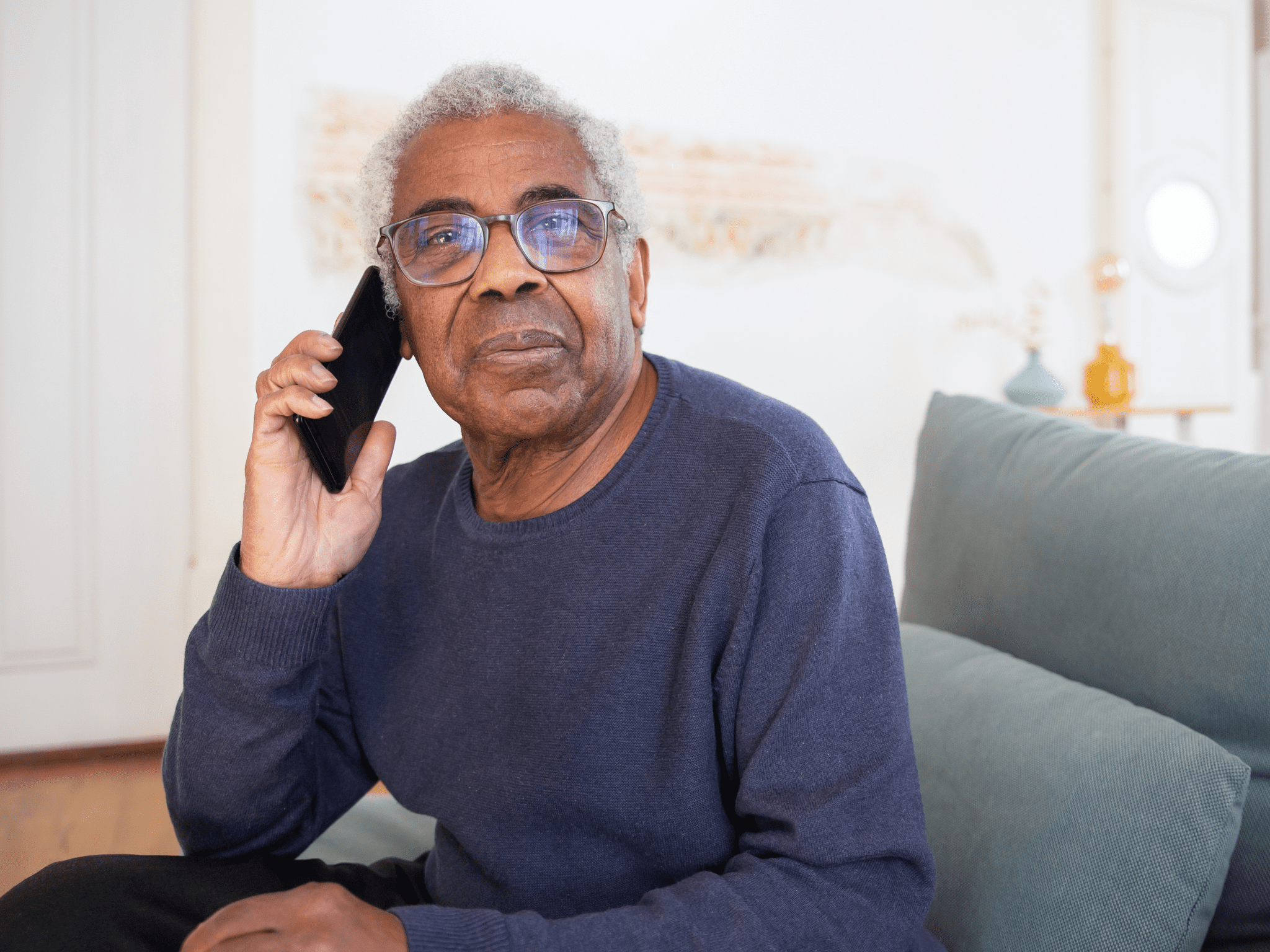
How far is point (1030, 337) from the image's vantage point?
391 cm

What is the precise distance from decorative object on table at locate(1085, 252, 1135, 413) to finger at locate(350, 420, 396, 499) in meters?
3.36

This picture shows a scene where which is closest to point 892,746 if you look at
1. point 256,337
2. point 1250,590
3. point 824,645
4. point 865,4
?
point 824,645

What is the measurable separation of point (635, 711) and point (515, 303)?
1.40 ft

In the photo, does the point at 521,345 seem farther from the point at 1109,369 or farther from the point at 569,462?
the point at 1109,369

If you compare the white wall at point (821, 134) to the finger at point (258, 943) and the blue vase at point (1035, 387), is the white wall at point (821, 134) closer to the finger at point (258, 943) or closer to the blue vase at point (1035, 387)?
the blue vase at point (1035, 387)

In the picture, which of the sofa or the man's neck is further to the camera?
the man's neck

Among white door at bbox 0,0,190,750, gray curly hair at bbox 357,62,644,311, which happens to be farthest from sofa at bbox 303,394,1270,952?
white door at bbox 0,0,190,750

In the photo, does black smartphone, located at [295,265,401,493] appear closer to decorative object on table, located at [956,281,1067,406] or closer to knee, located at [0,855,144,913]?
knee, located at [0,855,144,913]

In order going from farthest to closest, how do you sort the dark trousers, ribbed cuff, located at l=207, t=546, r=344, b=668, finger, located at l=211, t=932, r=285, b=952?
ribbed cuff, located at l=207, t=546, r=344, b=668
the dark trousers
finger, located at l=211, t=932, r=285, b=952

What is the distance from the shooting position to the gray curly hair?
3.15 ft

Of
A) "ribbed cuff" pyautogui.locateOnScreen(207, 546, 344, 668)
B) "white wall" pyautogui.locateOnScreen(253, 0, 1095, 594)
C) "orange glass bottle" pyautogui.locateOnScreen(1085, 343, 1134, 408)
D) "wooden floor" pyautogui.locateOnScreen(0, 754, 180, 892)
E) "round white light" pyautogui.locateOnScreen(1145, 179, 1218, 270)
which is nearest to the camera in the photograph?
"ribbed cuff" pyautogui.locateOnScreen(207, 546, 344, 668)

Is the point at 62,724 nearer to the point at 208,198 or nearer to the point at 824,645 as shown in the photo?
the point at 208,198

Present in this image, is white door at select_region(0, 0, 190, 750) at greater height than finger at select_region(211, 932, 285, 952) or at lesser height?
greater

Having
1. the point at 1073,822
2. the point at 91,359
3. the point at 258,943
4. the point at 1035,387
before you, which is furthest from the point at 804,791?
the point at 1035,387
